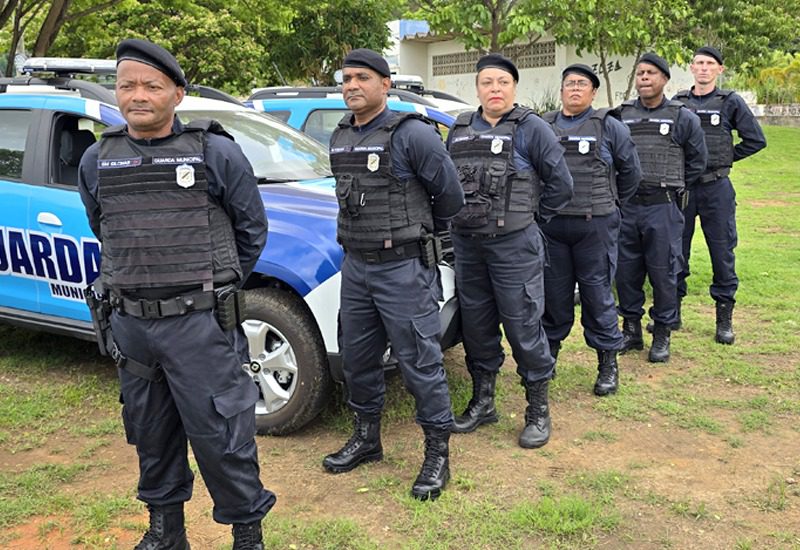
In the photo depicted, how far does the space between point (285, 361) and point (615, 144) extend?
2.30 m

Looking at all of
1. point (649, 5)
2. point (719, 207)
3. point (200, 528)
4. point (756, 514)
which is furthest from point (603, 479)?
point (649, 5)

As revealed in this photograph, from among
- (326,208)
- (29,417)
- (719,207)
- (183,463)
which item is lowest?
(29,417)

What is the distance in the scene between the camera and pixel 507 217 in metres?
3.93

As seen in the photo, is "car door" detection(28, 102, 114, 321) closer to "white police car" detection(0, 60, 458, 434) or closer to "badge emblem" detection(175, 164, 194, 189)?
"white police car" detection(0, 60, 458, 434)

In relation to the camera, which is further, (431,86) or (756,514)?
(431,86)

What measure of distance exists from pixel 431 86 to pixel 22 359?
2565cm

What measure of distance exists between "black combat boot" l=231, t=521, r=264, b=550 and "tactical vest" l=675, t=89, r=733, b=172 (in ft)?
14.0

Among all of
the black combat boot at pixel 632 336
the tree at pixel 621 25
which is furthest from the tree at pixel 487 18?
the black combat boot at pixel 632 336

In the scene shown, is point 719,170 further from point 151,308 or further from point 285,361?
point 151,308

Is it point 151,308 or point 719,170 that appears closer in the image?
point 151,308

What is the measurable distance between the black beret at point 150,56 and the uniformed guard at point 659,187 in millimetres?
3319

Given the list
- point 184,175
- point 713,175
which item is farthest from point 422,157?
point 713,175

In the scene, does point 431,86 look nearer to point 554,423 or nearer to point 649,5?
point 649,5

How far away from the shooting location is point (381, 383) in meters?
3.82
